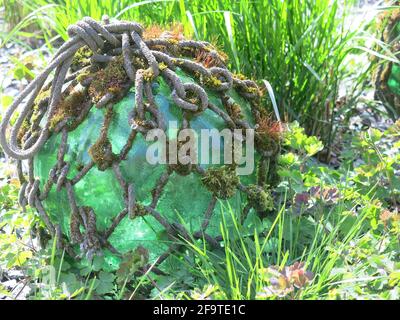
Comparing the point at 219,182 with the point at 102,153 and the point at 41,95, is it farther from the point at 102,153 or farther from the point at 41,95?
the point at 41,95

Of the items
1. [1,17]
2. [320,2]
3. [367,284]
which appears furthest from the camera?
[1,17]

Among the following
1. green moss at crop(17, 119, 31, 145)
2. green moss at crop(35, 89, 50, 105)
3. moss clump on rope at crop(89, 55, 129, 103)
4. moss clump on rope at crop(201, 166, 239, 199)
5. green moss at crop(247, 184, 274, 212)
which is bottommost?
green moss at crop(247, 184, 274, 212)

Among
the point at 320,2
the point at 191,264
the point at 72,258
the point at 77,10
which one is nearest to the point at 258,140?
the point at 191,264

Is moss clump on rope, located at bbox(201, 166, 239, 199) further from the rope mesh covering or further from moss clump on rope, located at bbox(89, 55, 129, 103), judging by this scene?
moss clump on rope, located at bbox(89, 55, 129, 103)

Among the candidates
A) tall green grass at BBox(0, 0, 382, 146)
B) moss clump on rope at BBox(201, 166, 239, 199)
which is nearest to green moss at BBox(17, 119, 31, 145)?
moss clump on rope at BBox(201, 166, 239, 199)

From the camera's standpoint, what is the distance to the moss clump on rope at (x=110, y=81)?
2.03m

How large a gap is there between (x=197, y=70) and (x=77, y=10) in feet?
4.00

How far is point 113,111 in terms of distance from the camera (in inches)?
80.4

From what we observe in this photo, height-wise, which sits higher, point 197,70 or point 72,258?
point 197,70

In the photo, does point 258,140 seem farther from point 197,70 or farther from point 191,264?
point 191,264

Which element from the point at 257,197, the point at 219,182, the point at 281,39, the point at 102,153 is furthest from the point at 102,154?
the point at 281,39

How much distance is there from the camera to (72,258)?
217 centimetres

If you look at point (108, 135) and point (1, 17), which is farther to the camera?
point (1, 17)

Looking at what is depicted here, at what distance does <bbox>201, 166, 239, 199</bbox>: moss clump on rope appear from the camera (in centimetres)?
204
